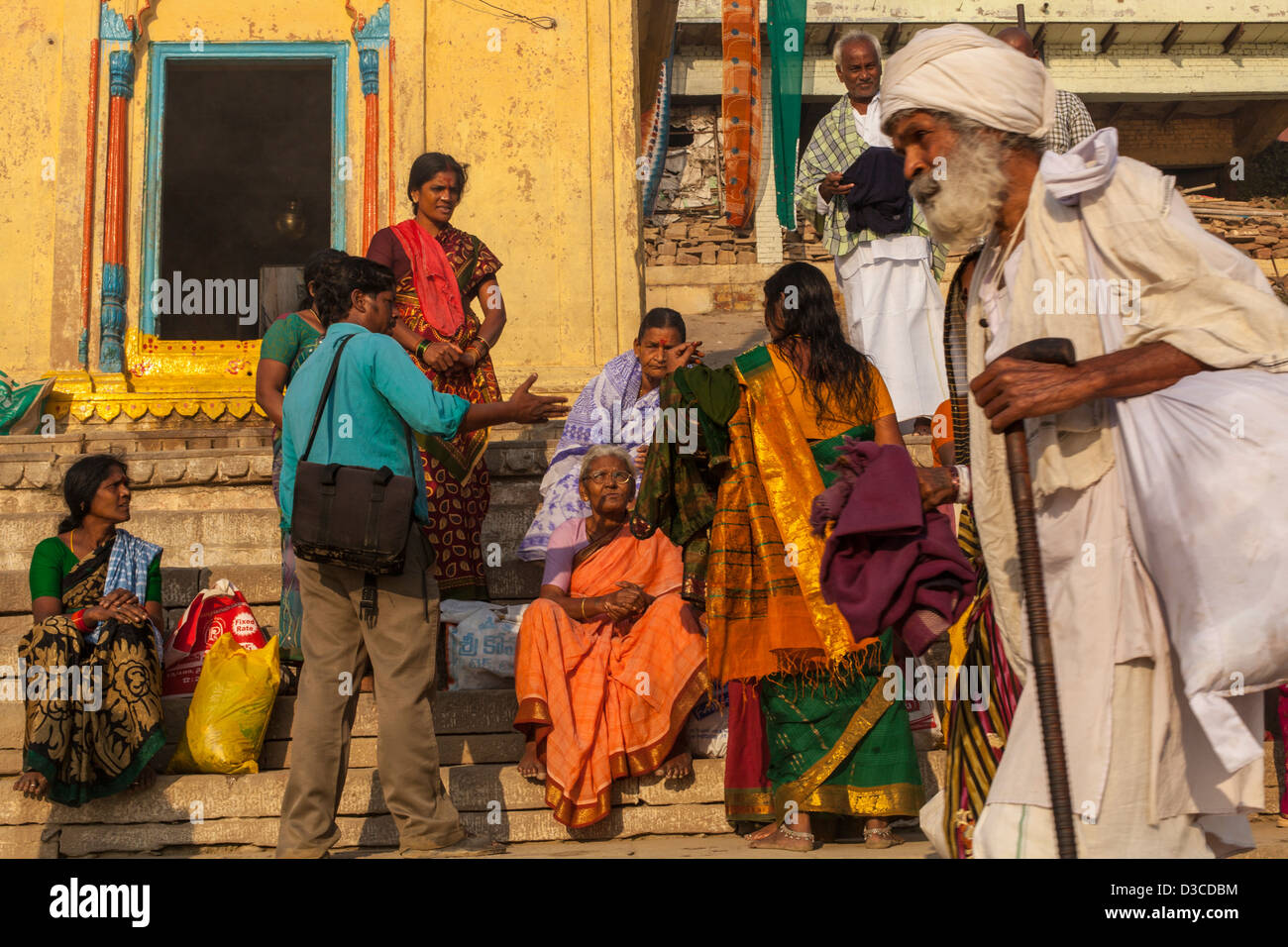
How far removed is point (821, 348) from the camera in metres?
5.04

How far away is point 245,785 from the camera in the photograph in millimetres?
5215

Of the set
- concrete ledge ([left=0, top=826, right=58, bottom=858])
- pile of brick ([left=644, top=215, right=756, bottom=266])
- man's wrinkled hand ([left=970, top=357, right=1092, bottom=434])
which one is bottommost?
concrete ledge ([left=0, top=826, right=58, bottom=858])

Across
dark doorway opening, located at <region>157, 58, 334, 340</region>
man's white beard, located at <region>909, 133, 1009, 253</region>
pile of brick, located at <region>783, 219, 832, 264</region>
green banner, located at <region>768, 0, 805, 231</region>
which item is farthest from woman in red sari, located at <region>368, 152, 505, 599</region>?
pile of brick, located at <region>783, 219, 832, 264</region>

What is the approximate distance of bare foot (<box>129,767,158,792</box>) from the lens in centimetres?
520

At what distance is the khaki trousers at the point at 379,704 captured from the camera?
4.54 m

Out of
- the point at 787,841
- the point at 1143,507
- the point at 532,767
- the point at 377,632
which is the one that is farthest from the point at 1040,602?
the point at 532,767

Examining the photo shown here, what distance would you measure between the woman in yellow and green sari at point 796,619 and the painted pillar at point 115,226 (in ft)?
21.7

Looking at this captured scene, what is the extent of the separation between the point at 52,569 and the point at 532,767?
2.08m

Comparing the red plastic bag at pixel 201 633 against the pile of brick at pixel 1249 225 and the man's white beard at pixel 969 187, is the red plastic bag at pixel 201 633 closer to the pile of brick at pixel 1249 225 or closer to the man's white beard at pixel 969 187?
the man's white beard at pixel 969 187

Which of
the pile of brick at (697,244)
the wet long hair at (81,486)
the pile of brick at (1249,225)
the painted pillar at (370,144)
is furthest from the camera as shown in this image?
the pile of brick at (1249,225)

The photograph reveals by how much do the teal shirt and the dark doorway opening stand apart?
34.1 ft

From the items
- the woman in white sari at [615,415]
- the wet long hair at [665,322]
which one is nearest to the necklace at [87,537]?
the woman in white sari at [615,415]

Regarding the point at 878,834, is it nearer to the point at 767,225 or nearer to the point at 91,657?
the point at 91,657

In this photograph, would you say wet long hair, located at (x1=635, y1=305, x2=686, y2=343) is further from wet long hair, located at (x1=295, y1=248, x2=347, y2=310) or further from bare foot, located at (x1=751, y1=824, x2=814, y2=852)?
bare foot, located at (x1=751, y1=824, x2=814, y2=852)
